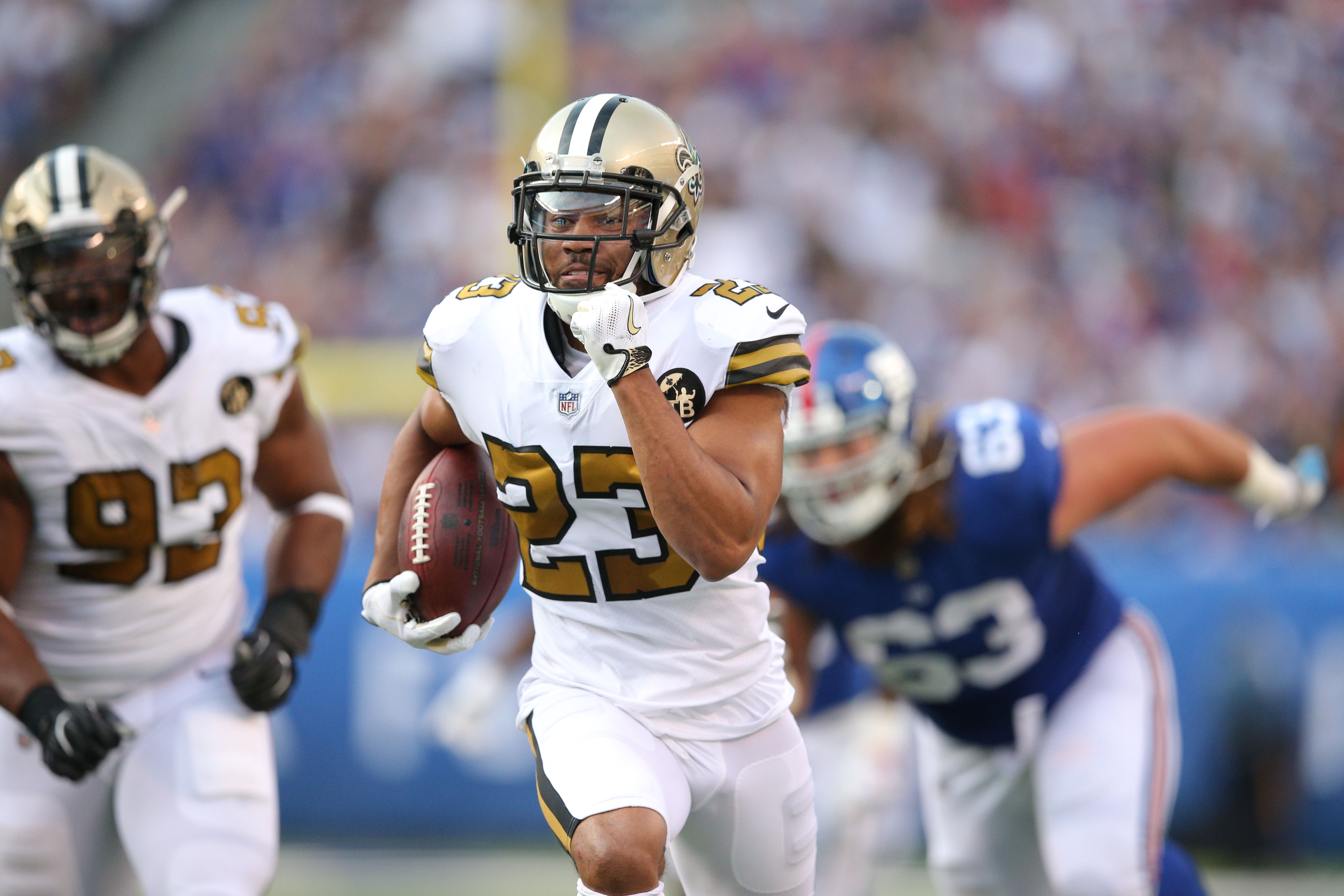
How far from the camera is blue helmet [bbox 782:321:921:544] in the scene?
11.0 ft

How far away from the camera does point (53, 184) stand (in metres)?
3.01

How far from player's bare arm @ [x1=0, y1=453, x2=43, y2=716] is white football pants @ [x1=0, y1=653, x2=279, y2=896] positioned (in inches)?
5.8

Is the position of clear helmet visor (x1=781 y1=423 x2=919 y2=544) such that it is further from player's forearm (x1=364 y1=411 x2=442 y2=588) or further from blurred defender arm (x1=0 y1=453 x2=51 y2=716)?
blurred defender arm (x1=0 y1=453 x2=51 y2=716)

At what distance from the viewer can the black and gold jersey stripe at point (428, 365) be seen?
2.40 meters

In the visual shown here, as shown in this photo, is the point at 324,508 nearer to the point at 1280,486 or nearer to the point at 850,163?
the point at 1280,486

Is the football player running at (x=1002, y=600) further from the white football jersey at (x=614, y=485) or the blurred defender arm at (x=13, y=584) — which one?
the blurred defender arm at (x=13, y=584)

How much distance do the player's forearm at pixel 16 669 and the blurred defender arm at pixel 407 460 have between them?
775 millimetres

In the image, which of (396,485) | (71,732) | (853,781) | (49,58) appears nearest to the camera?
(396,485)

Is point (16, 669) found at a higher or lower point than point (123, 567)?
lower

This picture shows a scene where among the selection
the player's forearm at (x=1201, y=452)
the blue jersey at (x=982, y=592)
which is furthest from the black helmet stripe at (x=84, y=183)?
the player's forearm at (x=1201, y=452)

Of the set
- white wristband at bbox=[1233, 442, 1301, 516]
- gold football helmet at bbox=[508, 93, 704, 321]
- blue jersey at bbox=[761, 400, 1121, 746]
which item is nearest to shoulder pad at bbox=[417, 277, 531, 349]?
gold football helmet at bbox=[508, 93, 704, 321]

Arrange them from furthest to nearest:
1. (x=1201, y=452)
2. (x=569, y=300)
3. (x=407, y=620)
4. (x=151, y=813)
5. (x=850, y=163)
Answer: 1. (x=850, y=163)
2. (x=1201, y=452)
3. (x=151, y=813)
4. (x=407, y=620)
5. (x=569, y=300)

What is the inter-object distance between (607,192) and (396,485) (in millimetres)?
652

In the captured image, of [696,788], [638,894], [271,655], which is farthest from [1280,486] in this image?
[271,655]
